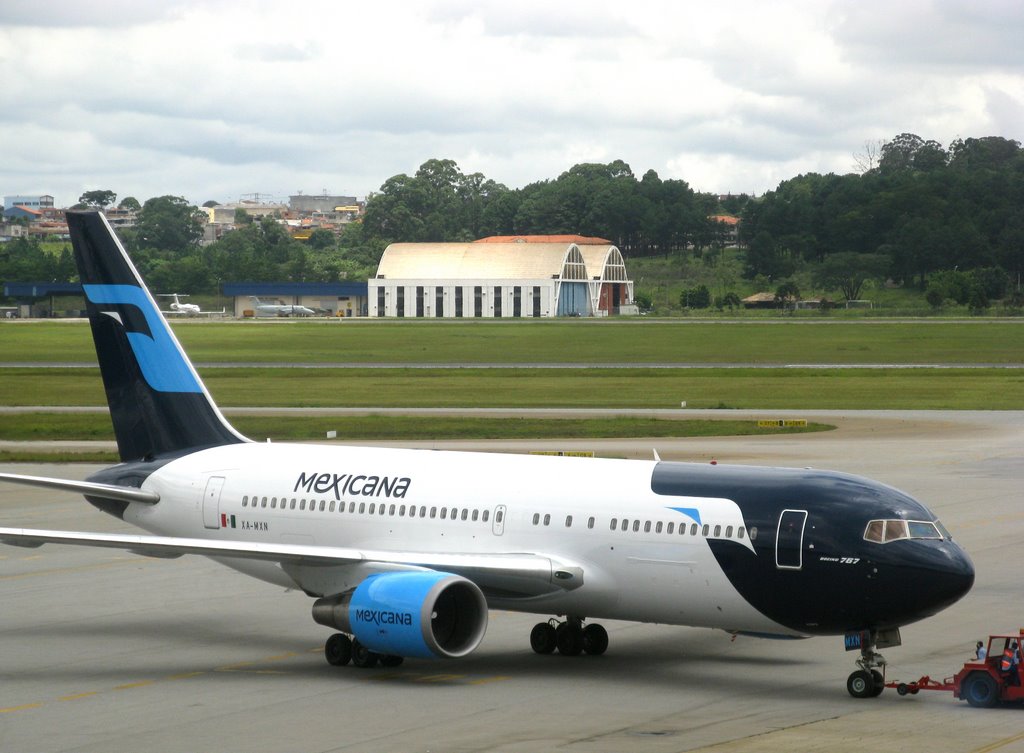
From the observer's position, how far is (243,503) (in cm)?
3112

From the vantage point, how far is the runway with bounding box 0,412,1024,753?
884 inches

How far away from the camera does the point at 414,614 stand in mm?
25516

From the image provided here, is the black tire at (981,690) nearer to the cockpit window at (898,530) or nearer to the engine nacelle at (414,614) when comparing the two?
the cockpit window at (898,530)

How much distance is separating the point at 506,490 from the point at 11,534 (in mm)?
8856

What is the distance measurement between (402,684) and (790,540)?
7179 millimetres

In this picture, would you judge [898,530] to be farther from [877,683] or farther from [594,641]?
[594,641]

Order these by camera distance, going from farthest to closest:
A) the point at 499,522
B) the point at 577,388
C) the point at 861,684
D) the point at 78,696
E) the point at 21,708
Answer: the point at 577,388 → the point at 499,522 → the point at 78,696 → the point at 861,684 → the point at 21,708

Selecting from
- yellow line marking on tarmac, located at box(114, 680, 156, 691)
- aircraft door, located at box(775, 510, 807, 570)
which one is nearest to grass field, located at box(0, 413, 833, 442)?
yellow line marking on tarmac, located at box(114, 680, 156, 691)

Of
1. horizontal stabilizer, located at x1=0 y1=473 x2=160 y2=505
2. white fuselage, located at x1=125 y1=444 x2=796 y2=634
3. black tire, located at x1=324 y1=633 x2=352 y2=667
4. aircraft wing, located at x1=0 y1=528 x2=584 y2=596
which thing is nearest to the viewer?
white fuselage, located at x1=125 y1=444 x2=796 y2=634

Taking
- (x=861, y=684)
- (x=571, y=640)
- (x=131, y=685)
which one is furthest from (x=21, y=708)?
(x=861, y=684)

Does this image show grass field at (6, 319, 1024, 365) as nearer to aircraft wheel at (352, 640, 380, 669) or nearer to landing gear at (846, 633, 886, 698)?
aircraft wheel at (352, 640, 380, 669)

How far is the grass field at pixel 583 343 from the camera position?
132625 mm

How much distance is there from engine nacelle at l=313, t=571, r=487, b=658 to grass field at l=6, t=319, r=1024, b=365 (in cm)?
10201

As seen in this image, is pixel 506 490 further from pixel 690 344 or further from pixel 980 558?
pixel 690 344
